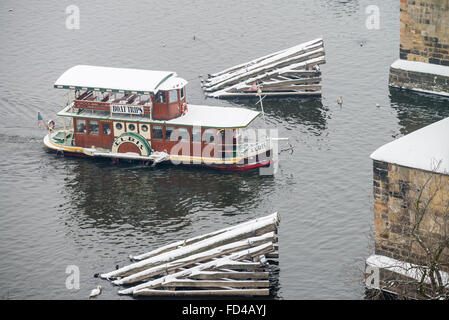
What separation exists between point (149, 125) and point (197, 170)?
566 centimetres

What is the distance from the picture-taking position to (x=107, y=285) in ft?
208

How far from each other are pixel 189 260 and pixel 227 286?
295cm

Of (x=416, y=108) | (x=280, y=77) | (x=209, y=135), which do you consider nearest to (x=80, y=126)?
(x=209, y=135)

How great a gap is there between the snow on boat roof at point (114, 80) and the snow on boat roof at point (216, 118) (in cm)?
291

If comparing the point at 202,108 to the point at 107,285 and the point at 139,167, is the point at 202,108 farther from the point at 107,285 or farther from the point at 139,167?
the point at 107,285

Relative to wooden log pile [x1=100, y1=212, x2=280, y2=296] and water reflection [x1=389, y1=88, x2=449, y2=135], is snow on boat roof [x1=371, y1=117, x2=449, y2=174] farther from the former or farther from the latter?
water reflection [x1=389, y1=88, x2=449, y2=135]

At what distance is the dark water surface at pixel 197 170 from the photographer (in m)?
67.2

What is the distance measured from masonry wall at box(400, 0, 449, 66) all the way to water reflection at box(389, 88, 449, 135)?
354 cm

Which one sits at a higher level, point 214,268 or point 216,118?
point 216,118

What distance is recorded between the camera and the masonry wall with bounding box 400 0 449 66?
3607 inches

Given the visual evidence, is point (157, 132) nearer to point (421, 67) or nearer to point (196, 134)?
point (196, 134)

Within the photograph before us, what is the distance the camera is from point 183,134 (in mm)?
81438

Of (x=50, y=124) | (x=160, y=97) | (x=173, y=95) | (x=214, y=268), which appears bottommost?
(x=214, y=268)

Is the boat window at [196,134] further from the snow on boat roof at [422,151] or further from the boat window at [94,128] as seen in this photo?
the snow on boat roof at [422,151]
